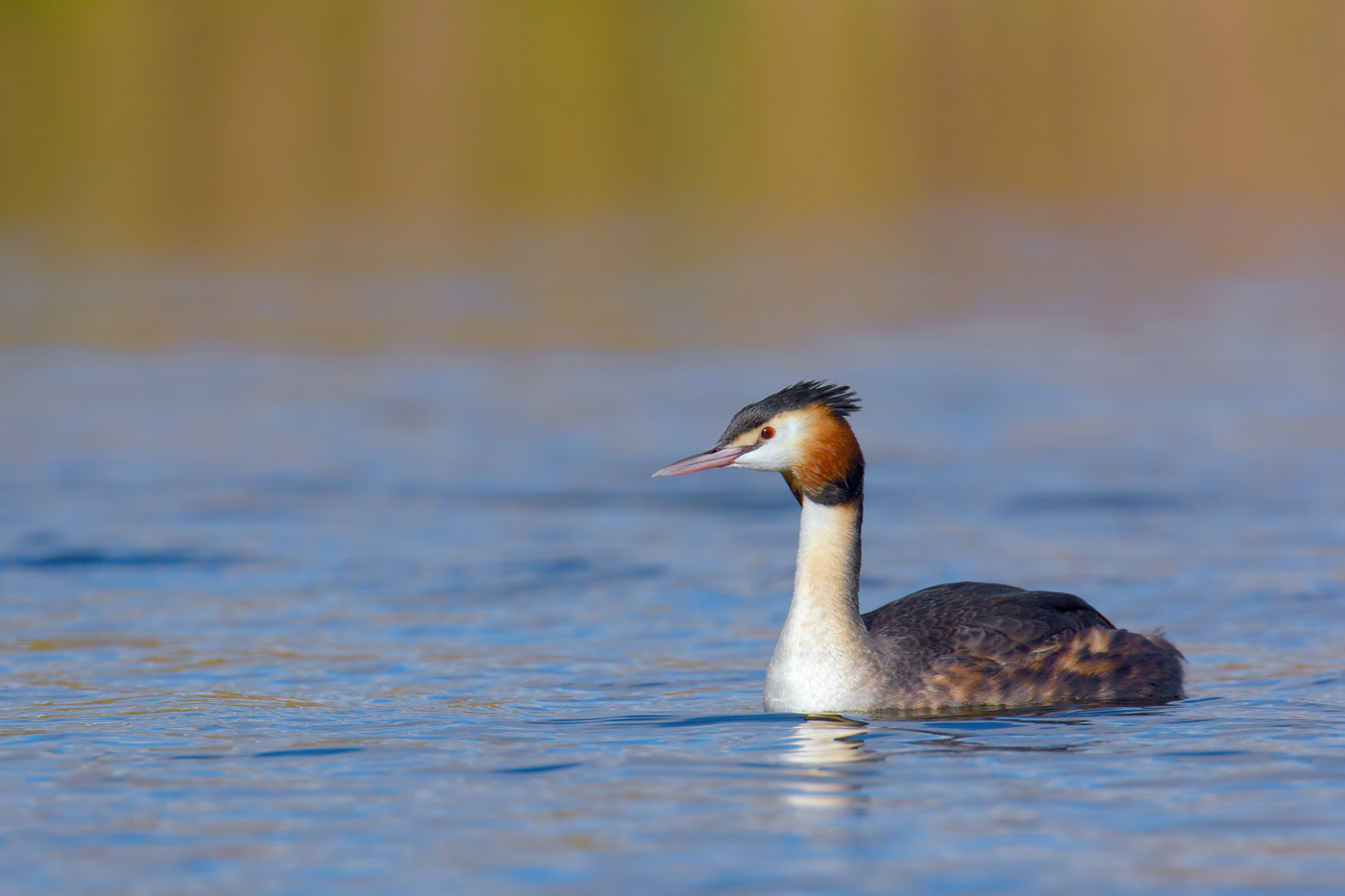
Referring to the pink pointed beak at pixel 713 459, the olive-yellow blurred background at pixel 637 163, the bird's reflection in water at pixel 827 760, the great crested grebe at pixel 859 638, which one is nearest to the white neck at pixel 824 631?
the great crested grebe at pixel 859 638

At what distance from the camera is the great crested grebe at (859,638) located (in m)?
8.66

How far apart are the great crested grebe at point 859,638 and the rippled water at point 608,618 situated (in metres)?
0.22

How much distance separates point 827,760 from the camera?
7719mm

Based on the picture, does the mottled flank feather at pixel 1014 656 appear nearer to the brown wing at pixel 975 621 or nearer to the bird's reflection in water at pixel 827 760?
the brown wing at pixel 975 621

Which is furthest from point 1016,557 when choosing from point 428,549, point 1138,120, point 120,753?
point 1138,120

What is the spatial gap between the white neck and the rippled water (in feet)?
0.58

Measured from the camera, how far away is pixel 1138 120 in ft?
162

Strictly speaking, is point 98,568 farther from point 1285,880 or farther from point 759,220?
point 759,220

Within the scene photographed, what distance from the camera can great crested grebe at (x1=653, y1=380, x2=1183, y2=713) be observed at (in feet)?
28.4

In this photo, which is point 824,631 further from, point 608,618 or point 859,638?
point 608,618

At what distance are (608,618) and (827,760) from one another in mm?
3449

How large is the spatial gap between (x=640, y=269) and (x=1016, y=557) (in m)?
19.6

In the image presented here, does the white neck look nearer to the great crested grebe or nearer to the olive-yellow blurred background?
the great crested grebe

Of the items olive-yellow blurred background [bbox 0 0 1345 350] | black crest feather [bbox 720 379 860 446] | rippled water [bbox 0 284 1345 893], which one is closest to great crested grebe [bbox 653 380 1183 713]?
black crest feather [bbox 720 379 860 446]
